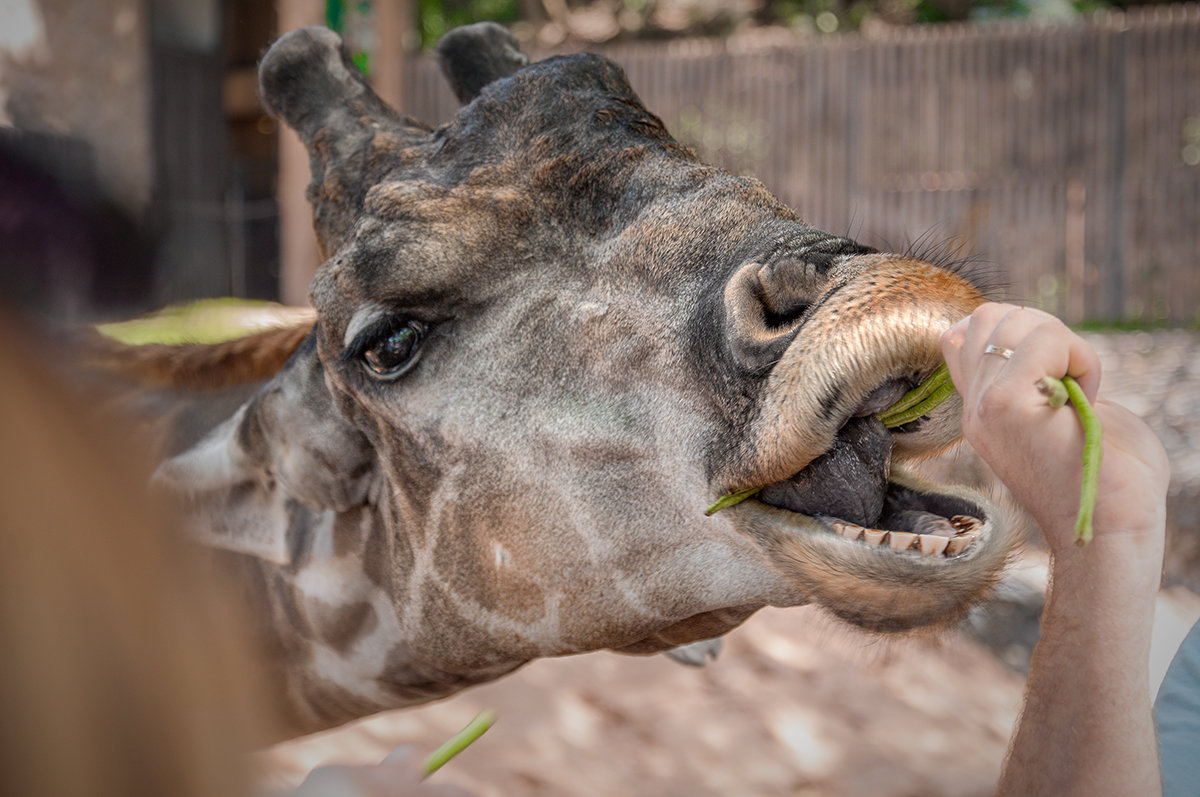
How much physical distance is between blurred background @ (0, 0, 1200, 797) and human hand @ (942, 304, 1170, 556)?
0.42m

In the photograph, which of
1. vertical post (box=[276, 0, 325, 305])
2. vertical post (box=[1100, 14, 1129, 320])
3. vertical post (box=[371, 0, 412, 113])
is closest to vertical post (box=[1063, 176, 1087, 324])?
vertical post (box=[1100, 14, 1129, 320])

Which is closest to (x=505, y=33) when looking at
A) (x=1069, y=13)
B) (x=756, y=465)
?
(x=756, y=465)

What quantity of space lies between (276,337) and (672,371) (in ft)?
5.79

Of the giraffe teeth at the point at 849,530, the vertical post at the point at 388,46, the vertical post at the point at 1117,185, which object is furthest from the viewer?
the vertical post at the point at 1117,185

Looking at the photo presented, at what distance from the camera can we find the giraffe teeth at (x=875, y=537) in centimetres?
159

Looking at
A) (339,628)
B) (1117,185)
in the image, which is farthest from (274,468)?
(1117,185)

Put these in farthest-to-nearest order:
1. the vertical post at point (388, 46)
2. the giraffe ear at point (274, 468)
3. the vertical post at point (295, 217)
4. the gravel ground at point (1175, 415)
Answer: the vertical post at point (388, 46), the vertical post at point (295, 217), the gravel ground at point (1175, 415), the giraffe ear at point (274, 468)

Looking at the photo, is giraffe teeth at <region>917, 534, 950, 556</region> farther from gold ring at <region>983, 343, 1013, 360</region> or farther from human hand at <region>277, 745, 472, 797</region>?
human hand at <region>277, 745, 472, 797</region>

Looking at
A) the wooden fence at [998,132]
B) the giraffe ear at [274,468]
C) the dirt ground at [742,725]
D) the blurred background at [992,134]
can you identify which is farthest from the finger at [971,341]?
the wooden fence at [998,132]

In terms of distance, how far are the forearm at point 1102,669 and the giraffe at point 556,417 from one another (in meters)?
0.14

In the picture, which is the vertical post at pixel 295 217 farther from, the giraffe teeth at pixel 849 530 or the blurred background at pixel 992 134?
the giraffe teeth at pixel 849 530

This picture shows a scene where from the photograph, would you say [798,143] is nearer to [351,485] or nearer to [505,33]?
[505,33]

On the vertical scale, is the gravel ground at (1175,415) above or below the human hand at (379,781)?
below

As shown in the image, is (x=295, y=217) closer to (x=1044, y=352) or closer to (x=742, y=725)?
(x=742, y=725)
